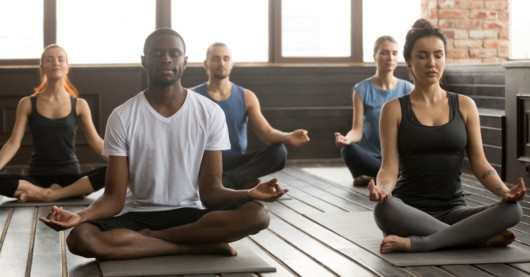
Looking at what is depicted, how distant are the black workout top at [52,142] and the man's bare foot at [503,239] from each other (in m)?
2.74

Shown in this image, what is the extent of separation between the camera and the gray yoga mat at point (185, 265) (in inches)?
133

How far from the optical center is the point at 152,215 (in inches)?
145

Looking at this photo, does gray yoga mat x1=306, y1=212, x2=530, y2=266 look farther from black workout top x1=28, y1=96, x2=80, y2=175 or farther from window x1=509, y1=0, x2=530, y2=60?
window x1=509, y1=0, x2=530, y2=60

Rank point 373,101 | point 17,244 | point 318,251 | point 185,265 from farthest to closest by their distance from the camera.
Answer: point 373,101, point 17,244, point 318,251, point 185,265

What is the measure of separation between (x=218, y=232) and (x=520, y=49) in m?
4.87

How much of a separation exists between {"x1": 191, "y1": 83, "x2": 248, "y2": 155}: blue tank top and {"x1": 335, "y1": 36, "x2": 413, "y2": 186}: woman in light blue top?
654 mm

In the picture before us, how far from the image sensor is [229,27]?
8477mm

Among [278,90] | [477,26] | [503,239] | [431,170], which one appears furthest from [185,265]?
[477,26]

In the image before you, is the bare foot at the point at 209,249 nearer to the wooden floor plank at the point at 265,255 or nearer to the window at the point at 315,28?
the wooden floor plank at the point at 265,255

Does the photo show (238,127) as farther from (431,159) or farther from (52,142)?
(431,159)

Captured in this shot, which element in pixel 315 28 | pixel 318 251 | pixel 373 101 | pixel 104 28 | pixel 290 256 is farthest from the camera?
pixel 315 28

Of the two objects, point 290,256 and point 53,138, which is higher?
point 53,138

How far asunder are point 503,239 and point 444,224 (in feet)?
0.81

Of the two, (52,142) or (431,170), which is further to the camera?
(52,142)
